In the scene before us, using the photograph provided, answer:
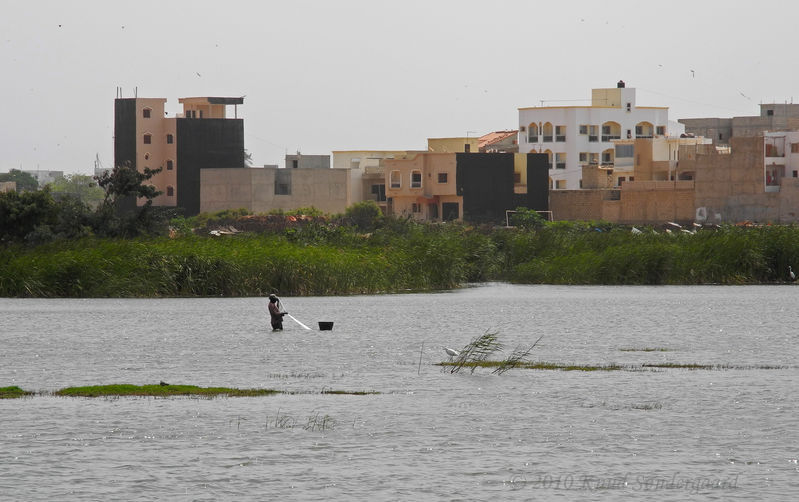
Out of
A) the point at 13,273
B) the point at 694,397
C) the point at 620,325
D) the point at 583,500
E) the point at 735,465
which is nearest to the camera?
the point at 583,500

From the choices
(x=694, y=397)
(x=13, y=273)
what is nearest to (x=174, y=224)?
(x=13, y=273)

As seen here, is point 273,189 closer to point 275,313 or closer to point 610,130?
point 610,130

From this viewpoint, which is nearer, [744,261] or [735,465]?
[735,465]

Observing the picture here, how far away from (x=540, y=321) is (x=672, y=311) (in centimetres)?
533

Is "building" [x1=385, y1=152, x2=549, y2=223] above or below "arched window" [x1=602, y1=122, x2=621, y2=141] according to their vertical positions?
below

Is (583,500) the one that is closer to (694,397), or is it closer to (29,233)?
(694,397)

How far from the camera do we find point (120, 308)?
133 ft

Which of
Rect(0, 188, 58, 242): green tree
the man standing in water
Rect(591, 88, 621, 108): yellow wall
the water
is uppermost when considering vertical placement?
Rect(591, 88, 621, 108): yellow wall

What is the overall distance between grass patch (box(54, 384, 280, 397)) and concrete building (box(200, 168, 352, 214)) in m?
93.6

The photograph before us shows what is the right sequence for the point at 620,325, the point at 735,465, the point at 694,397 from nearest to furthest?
the point at 735,465, the point at 694,397, the point at 620,325

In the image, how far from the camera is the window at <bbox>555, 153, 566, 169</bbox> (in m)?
138

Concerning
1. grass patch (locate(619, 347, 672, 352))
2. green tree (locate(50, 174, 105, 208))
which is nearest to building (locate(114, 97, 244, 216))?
green tree (locate(50, 174, 105, 208))

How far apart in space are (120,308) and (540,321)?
12.3 m

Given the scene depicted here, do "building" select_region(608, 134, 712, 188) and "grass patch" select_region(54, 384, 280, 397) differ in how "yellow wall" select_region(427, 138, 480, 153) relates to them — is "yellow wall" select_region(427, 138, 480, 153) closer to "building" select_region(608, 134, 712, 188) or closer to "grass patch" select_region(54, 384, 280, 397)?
"building" select_region(608, 134, 712, 188)
